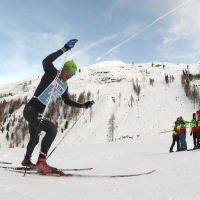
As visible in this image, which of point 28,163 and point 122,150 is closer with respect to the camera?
point 28,163

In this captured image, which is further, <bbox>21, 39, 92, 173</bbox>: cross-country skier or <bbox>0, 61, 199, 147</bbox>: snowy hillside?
<bbox>0, 61, 199, 147</bbox>: snowy hillside

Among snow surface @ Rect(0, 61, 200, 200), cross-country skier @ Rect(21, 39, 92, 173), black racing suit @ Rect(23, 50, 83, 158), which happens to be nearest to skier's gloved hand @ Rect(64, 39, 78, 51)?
cross-country skier @ Rect(21, 39, 92, 173)

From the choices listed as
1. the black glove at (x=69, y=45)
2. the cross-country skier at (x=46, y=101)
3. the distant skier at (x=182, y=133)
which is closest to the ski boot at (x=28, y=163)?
the cross-country skier at (x=46, y=101)

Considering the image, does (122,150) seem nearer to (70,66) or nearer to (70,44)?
(70,66)

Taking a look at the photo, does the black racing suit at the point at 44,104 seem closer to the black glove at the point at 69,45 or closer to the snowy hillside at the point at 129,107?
the black glove at the point at 69,45

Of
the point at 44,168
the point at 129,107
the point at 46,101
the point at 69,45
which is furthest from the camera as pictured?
the point at 129,107

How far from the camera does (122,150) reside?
12227mm

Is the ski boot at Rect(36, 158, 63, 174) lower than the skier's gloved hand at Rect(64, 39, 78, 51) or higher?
lower

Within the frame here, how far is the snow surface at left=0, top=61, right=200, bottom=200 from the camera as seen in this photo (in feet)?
7.39

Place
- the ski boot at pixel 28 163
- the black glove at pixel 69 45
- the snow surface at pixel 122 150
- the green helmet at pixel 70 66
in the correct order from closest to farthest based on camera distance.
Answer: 1. the snow surface at pixel 122 150
2. the black glove at pixel 69 45
3. the green helmet at pixel 70 66
4. the ski boot at pixel 28 163

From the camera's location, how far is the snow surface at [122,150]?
225 cm

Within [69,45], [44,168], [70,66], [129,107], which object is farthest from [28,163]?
[129,107]

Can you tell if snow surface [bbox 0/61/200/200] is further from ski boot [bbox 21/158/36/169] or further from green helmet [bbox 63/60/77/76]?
green helmet [bbox 63/60/77/76]

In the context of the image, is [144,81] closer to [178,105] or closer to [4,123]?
[178,105]
